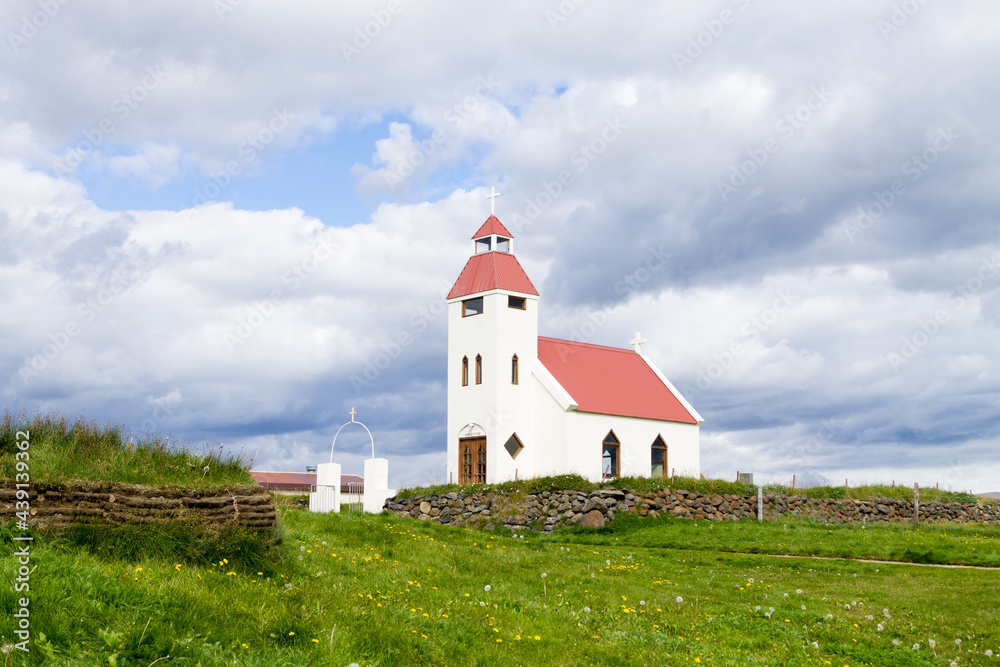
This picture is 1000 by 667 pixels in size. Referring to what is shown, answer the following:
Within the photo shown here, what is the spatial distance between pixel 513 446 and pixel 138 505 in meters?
26.4

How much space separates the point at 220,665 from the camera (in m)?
7.59

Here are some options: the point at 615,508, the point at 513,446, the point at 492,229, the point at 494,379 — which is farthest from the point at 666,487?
the point at 492,229

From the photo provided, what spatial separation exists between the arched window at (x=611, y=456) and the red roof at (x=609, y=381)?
4.05 feet

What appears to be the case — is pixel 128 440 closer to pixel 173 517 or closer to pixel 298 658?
pixel 173 517

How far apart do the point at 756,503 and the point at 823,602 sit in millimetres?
20455

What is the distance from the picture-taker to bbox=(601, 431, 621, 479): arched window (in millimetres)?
38812

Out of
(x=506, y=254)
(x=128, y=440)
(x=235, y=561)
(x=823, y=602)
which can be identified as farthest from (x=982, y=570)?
(x=506, y=254)

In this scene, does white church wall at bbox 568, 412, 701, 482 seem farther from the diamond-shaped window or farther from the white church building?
the diamond-shaped window

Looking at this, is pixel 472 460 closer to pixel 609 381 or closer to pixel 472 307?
pixel 472 307

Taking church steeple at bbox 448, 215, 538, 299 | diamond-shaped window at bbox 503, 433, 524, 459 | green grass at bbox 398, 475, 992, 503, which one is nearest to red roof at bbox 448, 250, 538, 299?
church steeple at bbox 448, 215, 538, 299

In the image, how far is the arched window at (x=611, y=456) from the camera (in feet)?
127

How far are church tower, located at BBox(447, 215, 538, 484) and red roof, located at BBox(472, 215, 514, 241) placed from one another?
0.05m

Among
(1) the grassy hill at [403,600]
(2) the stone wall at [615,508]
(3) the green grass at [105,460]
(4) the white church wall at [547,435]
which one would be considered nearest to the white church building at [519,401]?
(4) the white church wall at [547,435]

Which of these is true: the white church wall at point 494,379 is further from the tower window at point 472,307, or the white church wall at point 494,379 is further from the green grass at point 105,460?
the green grass at point 105,460
